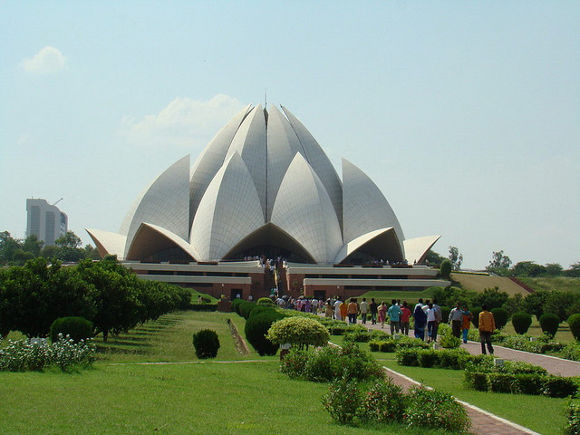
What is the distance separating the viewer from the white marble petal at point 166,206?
137ft

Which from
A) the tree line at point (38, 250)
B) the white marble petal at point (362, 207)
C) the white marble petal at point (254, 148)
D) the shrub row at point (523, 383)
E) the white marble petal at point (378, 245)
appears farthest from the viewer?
the tree line at point (38, 250)

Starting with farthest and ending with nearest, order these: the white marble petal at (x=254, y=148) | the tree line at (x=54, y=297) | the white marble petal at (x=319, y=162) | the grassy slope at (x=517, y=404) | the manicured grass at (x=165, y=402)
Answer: the white marble petal at (x=319, y=162)
the white marble petal at (x=254, y=148)
the tree line at (x=54, y=297)
the grassy slope at (x=517, y=404)
the manicured grass at (x=165, y=402)

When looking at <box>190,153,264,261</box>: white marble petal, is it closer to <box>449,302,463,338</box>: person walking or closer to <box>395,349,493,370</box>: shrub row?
<box>449,302,463,338</box>: person walking

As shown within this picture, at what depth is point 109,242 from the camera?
42.8m

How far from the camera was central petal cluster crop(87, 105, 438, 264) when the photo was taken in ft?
129

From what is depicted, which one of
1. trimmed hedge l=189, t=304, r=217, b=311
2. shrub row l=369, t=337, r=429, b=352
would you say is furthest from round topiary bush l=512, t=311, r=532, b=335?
trimmed hedge l=189, t=304, r=217, b=311

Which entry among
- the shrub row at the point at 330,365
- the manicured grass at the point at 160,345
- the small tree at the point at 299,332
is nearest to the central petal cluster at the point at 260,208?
the manicured grass at the point at 160,345

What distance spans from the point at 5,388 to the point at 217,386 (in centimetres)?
206

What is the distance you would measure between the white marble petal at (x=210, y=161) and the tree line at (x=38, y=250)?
27.9 meters

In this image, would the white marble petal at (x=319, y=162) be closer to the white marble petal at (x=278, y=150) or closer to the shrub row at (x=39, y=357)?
the white marble petal at (x=278, y=150)

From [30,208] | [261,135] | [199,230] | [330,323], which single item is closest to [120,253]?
[199,230]

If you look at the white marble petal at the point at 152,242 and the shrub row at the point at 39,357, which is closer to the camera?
the shrub row at the point at 39,357

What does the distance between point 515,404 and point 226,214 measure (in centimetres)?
3344

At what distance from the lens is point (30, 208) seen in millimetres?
164250
